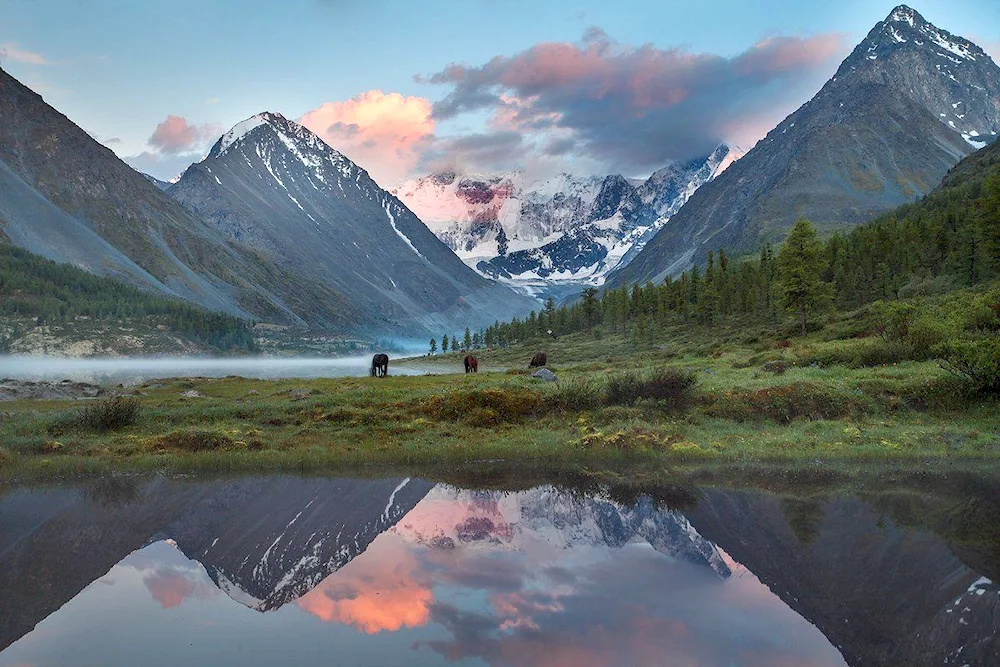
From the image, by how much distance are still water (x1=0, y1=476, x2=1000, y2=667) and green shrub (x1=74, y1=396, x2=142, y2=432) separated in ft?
38.3

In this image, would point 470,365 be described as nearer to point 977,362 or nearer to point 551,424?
point 551,424

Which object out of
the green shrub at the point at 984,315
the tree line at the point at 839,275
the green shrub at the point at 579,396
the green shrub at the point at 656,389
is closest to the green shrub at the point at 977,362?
the green shrub at the point at 984,315

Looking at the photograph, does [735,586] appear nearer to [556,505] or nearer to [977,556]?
[977,556]

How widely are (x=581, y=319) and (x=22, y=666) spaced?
596 feet

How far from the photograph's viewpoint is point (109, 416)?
34031 millimetres

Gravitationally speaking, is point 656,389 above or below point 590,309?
below

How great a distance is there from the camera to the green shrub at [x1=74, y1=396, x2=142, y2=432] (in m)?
33.8

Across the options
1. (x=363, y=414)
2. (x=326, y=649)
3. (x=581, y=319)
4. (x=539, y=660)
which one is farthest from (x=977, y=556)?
(x=581, y=319)

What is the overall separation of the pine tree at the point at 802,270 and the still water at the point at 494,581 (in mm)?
65626

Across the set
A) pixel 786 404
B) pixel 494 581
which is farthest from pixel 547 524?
pixel 786 404

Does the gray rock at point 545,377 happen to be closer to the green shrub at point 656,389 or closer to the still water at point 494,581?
the green shrub at point 656,389

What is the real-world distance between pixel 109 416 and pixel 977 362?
43.3m

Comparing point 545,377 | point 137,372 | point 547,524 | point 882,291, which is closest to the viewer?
point 547,524

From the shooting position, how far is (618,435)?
3092 cm
